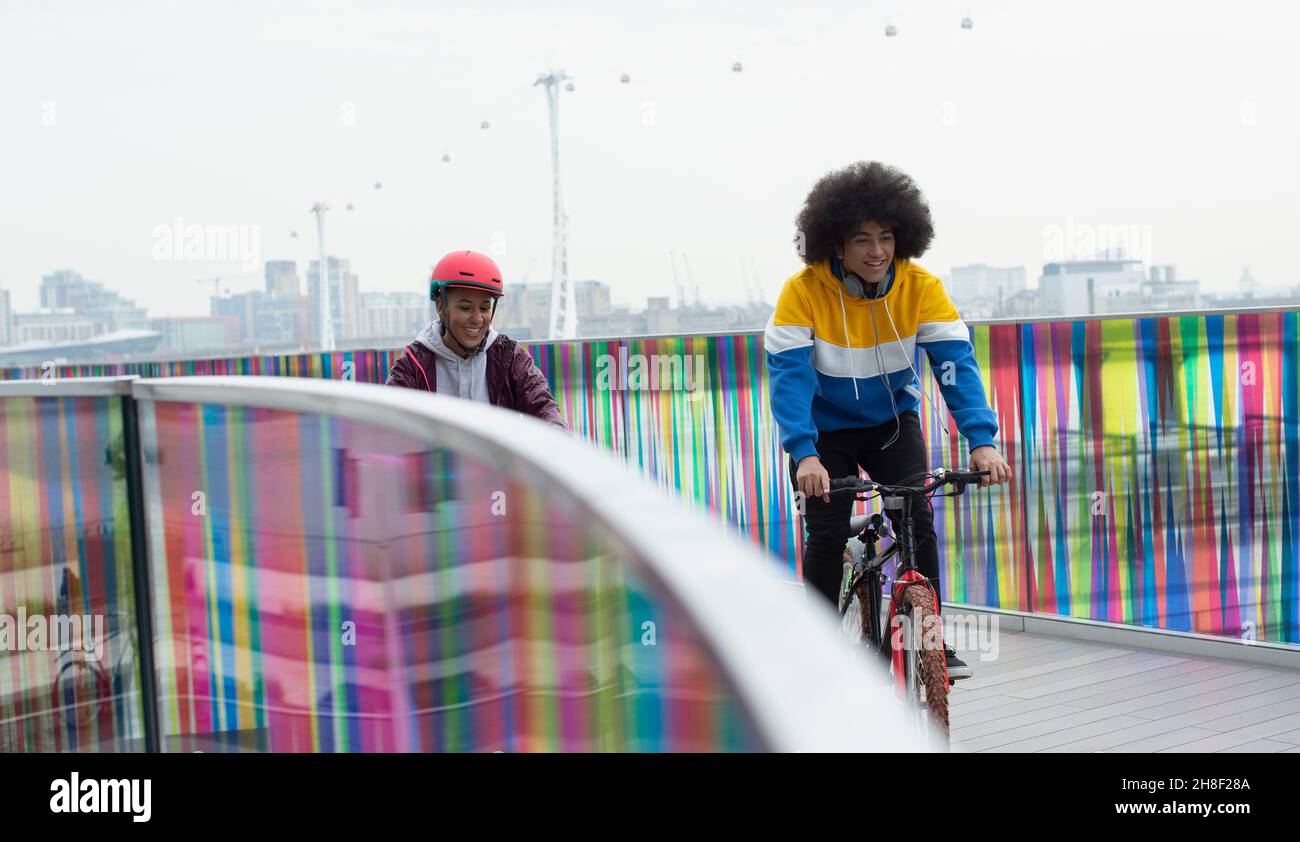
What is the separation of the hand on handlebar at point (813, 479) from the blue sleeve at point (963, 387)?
59 cm

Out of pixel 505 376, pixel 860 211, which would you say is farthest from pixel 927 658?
pixel 505 376

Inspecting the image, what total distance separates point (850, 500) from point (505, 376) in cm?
120

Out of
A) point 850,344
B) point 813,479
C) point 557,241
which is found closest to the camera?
point 813,479

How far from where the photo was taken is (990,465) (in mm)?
4043

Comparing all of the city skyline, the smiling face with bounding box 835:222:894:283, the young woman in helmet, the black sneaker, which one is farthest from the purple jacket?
the city skyline

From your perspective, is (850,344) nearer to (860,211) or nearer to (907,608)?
(860,211)

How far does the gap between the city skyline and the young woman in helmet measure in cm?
3023

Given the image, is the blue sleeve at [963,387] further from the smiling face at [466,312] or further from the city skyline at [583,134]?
the city skyline at [583,134]

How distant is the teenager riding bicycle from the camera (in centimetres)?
438

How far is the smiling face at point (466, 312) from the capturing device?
441 cm
